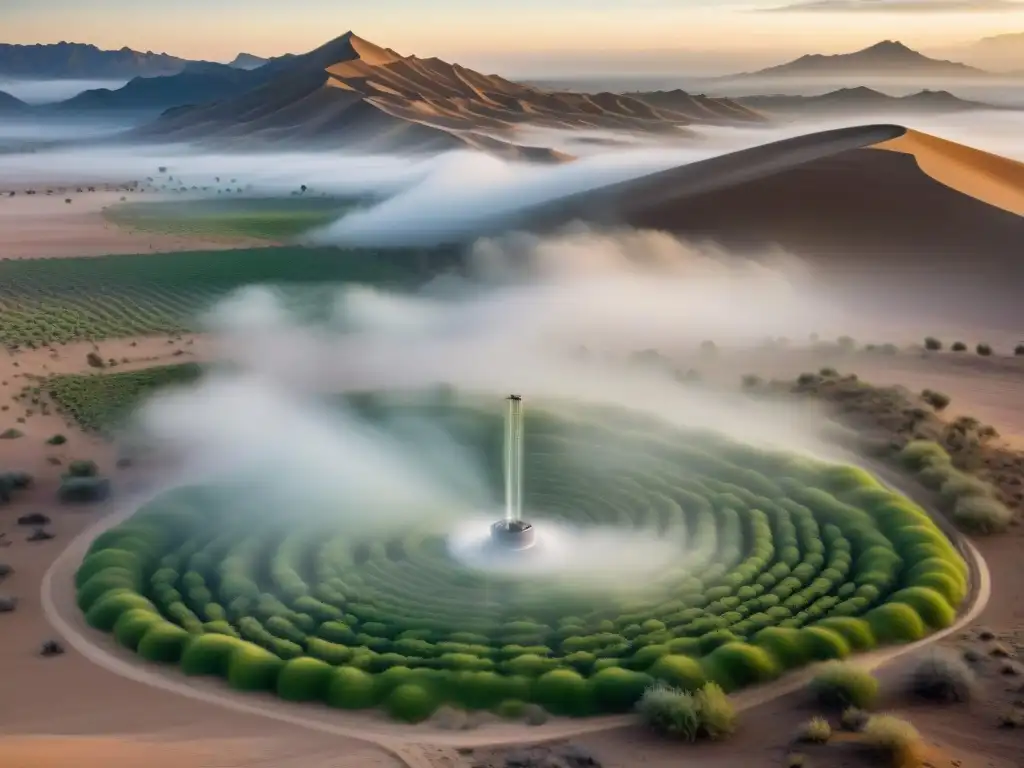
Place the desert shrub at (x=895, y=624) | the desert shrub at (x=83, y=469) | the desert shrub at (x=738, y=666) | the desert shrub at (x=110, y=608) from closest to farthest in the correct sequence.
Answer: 1. the desert shrub at (x=738, y=666)
2. the desert shrub at (x=895, y=624)
3. the desert shrub at (x=110, y=608)
4. the desert shrub at (x=83, y=469)

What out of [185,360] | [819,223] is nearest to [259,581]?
[185,360]

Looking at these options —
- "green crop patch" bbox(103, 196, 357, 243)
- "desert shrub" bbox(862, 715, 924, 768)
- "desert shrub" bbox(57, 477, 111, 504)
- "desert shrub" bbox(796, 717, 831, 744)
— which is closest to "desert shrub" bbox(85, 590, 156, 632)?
"desert shrub" bbox(57, 477, 111, 504)

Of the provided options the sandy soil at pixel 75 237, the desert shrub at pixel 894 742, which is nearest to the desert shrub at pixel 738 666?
→ the desert shrub at pixel 894 742

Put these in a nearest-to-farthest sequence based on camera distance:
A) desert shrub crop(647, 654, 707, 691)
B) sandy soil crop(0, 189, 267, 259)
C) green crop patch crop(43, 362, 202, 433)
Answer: desert shrub crop(647, 654, 707, 691) → green crop patch crop(43, 362, 202, 433) → sandy soil crop(0, 189, 267, 259)

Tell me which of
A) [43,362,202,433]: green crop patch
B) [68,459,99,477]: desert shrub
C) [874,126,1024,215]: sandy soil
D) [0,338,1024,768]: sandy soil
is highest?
[874,126,1024,215]: sandy soil

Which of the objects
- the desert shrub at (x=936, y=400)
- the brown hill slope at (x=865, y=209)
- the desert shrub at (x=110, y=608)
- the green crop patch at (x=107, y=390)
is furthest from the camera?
the brown hill slope at (x=865, y=209)

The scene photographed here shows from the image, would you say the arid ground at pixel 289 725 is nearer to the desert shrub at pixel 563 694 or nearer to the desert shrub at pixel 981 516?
the desert shrub at pixel 981 516

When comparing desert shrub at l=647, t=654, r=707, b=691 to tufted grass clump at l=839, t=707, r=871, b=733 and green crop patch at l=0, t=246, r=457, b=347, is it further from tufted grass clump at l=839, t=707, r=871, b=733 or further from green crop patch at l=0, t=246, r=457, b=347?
green crop patch at l=0, t=246, r=457, b=347
